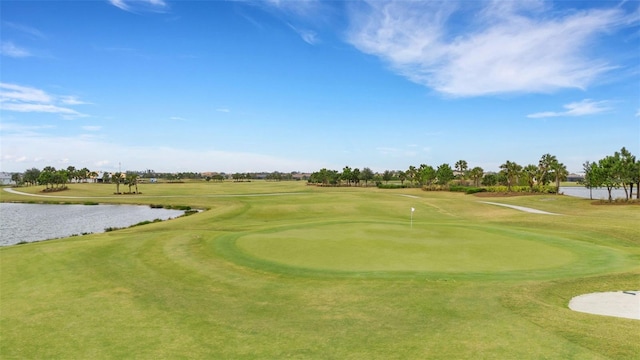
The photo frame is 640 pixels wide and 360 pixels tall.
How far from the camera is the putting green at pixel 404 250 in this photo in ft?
62.5

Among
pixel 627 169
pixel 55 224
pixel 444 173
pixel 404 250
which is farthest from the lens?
pixel 444 173

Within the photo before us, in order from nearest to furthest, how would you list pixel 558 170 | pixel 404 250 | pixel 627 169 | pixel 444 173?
1. pixel 404 250
2. pixel 627 169
3. pixel 558 170
4. pixel 444 173

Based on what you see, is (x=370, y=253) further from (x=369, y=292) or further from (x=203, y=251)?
(x=203, y=251)

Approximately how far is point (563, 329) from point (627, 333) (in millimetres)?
1578

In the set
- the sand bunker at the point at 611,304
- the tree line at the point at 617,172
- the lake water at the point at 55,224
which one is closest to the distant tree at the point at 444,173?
the tree line at the point at 617,172

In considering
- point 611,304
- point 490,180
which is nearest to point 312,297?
point 611,304

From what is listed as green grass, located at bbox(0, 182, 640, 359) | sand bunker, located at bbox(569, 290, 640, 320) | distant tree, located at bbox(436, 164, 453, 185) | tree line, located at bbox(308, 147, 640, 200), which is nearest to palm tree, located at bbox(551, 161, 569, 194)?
tree line, located at bbox(308, 147, 640, 200)

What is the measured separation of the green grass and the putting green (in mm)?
114

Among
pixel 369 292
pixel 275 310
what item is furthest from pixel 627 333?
pixel 275 310

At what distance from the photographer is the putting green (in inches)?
750

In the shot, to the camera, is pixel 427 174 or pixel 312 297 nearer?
pixel 312 297

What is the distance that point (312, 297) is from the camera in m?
14.3

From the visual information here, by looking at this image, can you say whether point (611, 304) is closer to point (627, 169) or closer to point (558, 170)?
point (627, 169)

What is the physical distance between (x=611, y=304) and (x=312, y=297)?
1085 centimetres
